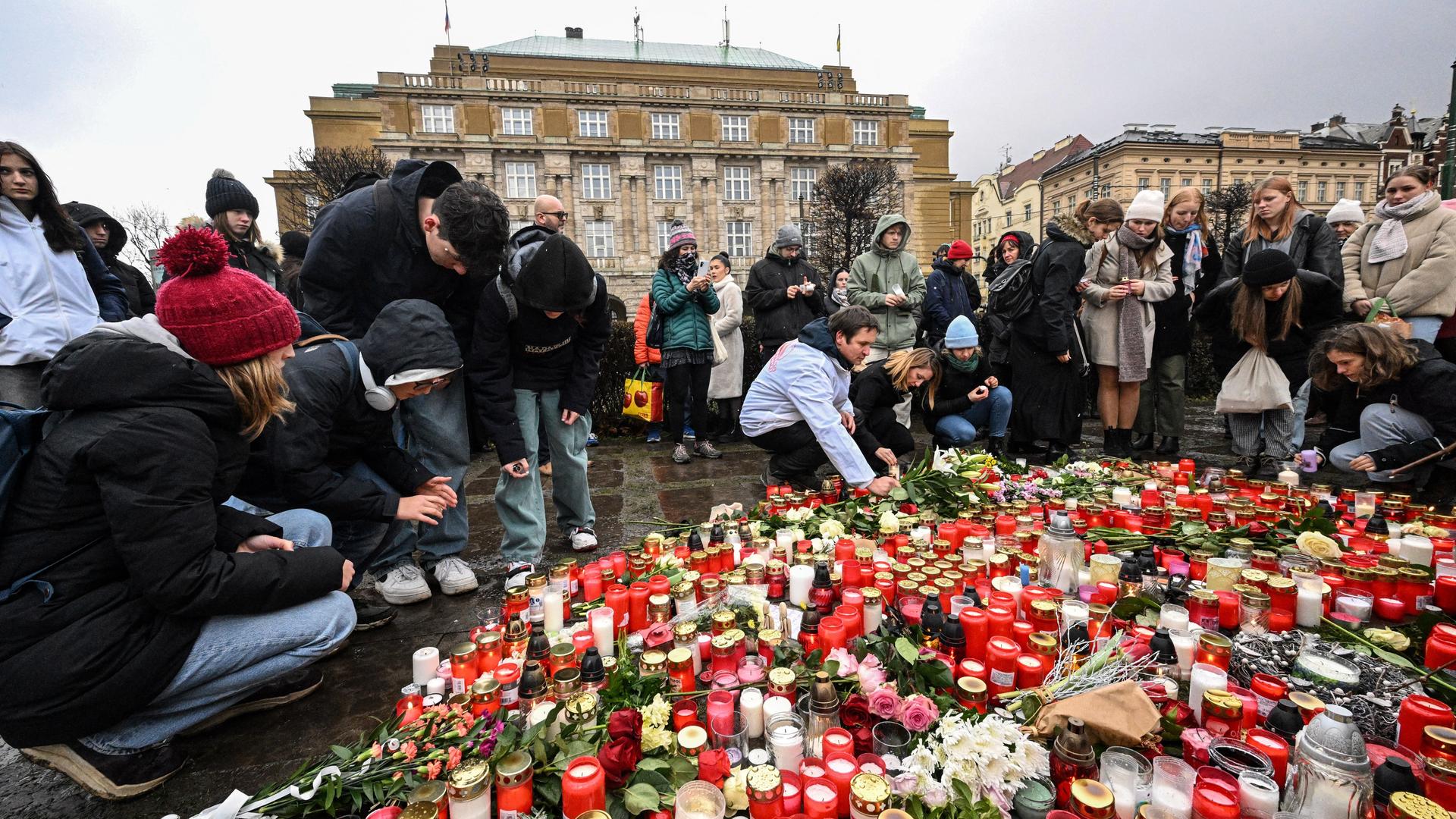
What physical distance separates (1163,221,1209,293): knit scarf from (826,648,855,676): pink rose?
5.40m

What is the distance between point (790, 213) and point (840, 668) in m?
39.7

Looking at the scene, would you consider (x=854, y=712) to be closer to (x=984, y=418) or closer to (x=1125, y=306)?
(x=984, y=418)

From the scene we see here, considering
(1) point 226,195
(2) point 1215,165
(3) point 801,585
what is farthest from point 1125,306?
(2) point 1215,165

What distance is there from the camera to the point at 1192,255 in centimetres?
550

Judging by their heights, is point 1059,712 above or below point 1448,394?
below

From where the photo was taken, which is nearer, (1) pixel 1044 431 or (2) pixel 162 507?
(2) pixel 162 507

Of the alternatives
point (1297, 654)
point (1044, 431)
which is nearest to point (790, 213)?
point (1044, 431)

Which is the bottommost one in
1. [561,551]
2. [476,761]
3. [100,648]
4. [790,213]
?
[561,551]

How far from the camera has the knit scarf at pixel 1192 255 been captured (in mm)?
5477

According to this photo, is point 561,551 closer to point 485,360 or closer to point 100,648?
point 485,360

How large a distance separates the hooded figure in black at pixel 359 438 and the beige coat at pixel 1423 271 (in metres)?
6.24

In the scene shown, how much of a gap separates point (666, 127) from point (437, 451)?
39200 mm

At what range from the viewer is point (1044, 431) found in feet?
17.8

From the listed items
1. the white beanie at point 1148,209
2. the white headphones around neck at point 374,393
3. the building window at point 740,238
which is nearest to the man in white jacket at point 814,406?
the white headphones around neck at point 374,393
